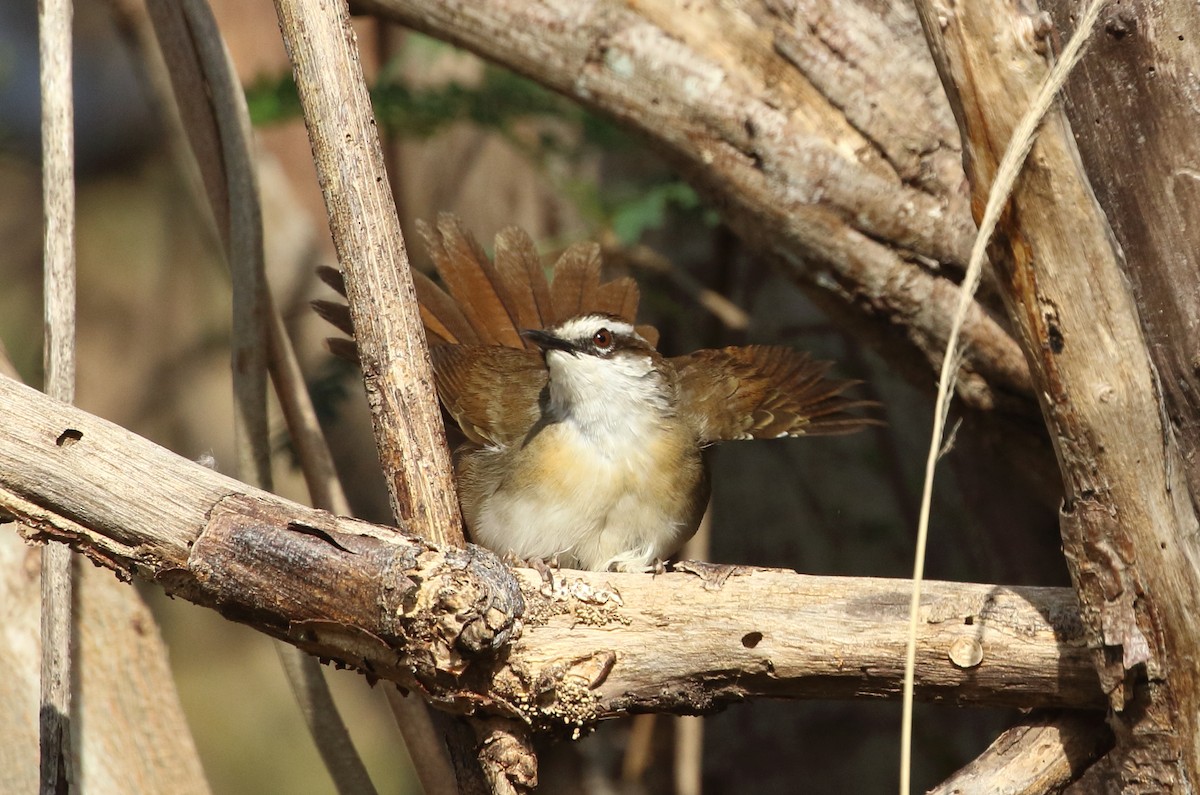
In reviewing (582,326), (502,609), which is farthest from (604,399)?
(502,609)

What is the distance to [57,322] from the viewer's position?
8.80 ft

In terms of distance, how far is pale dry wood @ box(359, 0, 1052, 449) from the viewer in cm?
346

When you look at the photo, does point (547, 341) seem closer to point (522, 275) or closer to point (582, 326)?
point (582, 326)

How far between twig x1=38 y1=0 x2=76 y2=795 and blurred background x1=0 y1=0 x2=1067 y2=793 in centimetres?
155

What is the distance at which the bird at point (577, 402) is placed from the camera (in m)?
3.43

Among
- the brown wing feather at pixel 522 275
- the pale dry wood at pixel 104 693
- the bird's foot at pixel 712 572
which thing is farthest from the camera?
the brown wing feather at pixel 522 275

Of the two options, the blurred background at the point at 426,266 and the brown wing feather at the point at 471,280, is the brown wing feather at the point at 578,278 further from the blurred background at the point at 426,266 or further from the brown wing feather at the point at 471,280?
the blurred background at the point at 426,266

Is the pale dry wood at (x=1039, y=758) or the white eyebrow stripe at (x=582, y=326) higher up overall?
the white eyebrow stripe at (x=582, y=326)

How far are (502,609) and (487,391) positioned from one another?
5.13 feet

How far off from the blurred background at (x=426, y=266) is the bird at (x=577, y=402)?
2.71 feet

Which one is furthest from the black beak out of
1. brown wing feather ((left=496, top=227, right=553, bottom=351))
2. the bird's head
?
brown wing feather ((left=496, top=227, right=553, bottom=351))

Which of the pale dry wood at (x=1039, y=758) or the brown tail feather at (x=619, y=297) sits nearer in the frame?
the pale dry wood at (x=1039, y=758)

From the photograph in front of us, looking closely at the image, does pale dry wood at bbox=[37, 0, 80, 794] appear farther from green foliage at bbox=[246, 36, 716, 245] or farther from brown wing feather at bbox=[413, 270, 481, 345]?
green foliage at bbox=[246, 36, 716, 245]

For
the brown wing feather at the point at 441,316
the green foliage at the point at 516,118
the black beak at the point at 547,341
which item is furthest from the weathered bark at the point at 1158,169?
the green foliage at the point at 516,118
